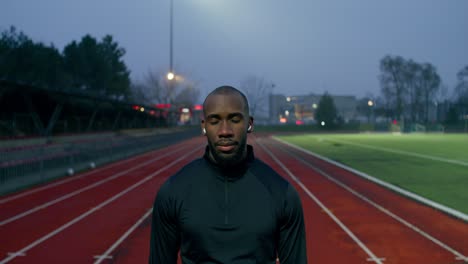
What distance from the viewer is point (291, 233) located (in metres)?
1.86

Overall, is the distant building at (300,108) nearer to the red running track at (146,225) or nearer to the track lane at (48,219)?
the red running track at (146,225)

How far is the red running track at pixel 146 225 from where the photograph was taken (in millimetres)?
7418

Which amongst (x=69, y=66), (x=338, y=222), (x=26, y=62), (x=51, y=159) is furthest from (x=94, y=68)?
(x=338, y=222)

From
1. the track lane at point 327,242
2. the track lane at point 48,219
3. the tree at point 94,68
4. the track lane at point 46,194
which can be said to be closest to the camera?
the track lane at point 327,242

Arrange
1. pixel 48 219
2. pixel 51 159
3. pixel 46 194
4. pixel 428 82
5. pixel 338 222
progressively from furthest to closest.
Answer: pixel 428 82
pixel 51 159
pixel 46 194
pixel 48 219
pixel 338 222

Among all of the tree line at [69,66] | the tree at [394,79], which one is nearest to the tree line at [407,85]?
the tree at [394,79]

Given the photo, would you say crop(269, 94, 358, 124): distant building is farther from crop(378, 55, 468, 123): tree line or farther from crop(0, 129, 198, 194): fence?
crop(0, 129, 198, 194): fence

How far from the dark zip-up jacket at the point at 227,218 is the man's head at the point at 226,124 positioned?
0.10 meters

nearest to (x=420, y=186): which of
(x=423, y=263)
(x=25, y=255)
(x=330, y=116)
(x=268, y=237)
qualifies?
(x=423, y=263)

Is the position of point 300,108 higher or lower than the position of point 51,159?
higher

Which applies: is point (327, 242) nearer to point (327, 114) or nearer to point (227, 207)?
A: point (227, 207)

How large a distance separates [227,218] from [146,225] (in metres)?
8.28

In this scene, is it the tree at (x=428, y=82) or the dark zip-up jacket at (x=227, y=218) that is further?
the tree at (x=428, y=82)

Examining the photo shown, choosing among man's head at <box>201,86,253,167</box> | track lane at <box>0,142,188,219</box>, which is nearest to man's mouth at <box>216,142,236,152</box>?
man's head at <box>201,86,253,167</box>
